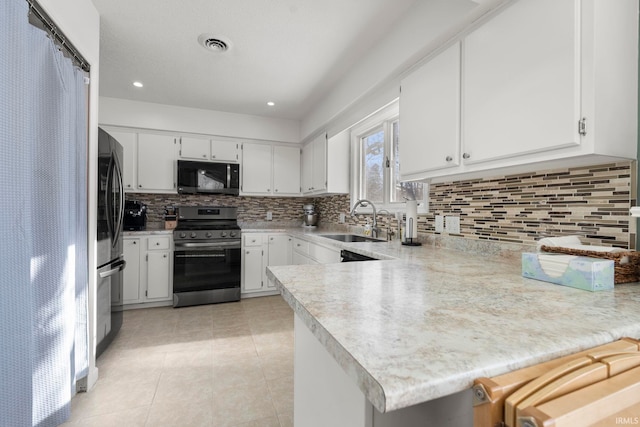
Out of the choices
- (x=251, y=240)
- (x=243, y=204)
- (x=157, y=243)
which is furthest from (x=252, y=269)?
(x=157, y=243)

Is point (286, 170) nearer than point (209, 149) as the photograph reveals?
No

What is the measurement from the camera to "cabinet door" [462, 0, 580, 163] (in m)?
1.07

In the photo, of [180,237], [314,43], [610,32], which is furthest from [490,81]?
[180,237]

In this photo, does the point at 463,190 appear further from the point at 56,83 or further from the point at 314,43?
the point at 56,83

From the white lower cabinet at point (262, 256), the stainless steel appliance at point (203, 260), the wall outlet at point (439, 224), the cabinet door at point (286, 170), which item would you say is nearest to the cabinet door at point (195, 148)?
the stainless steel appliance at point (203, 260)

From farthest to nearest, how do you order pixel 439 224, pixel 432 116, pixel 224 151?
pixel 224 151 → pixel 439 224 → pixel 432 116

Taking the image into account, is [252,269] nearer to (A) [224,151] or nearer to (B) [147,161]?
(A) [224,151]

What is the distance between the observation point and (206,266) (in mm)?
3477

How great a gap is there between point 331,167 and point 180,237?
1952 mm

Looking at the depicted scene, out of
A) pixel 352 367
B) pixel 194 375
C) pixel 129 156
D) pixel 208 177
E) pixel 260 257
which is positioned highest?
pixel 129 156

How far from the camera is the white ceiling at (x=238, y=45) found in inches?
73.7

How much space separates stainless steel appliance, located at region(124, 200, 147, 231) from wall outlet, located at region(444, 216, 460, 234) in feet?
10.8

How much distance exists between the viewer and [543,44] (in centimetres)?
114

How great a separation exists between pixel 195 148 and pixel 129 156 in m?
0.76
